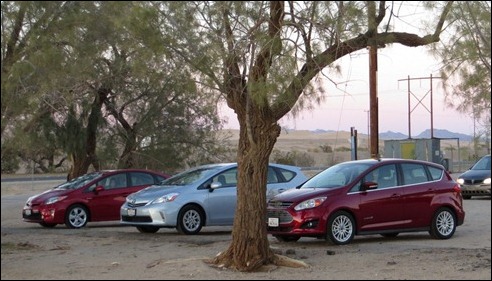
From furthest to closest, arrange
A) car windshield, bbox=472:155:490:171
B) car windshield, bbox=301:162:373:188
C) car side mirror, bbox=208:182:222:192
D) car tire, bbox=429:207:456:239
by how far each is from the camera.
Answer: car windshield, bbox=472:155:490:171, car side mirror, bbox=208:182:222:192, car tire, bbox=429:207:456:239, car windshield, bbox=301:162:373:188

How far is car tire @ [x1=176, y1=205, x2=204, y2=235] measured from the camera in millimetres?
15195

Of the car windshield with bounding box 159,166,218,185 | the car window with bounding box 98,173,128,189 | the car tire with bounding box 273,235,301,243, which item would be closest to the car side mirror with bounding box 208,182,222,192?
the car windshield with bounding box 159,166,218,185

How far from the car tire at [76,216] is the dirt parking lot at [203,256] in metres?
1.25

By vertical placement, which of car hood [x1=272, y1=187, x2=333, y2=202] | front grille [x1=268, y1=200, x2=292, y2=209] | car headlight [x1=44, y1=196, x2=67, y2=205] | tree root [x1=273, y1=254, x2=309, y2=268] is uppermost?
car hood [x1=272, y1=187, x2=333, y2=202]

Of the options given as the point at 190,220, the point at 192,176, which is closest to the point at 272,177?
the point at 192,176

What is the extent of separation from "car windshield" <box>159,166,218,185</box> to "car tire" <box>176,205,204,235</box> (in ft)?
2.26

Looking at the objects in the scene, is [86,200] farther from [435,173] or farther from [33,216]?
[435,173]

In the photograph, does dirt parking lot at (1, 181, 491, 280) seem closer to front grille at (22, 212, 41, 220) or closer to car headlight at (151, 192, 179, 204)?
car headlight at (151, 192, 179, 204)

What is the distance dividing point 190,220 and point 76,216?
354 centimetres

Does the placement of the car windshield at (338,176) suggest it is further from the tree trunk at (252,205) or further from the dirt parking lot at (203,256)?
the tree trunk at (252,205)

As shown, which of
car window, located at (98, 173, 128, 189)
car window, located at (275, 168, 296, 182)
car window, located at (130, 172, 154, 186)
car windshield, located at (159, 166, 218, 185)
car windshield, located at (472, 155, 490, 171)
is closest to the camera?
car windshield, located at (159, 166, 218, 185)

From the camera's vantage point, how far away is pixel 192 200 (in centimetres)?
1530

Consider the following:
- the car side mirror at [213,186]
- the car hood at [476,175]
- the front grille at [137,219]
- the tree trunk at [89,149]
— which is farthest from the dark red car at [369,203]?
the tree trunk at [89,149]

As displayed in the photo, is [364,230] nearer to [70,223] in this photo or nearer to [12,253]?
[12,253]
